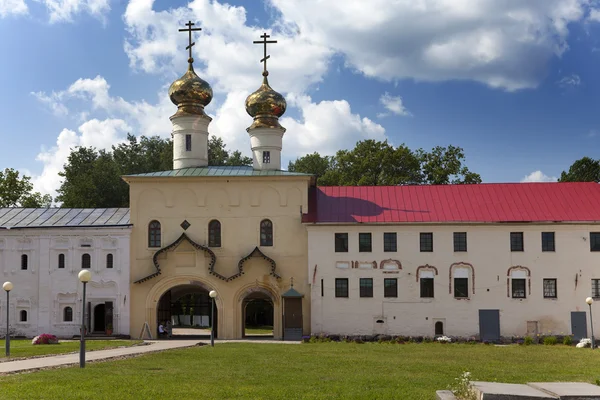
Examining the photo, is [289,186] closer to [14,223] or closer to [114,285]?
[114,285]

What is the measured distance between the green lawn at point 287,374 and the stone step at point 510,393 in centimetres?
354

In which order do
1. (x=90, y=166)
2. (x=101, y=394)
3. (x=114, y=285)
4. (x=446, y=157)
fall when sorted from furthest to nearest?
(x=90, y=166) → (x=446, y=157) → (x=114, y=285) → (x=101, y=394)

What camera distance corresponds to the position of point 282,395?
44.5 ft

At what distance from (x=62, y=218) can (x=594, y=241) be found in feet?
89.0

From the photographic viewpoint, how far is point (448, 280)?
120 feet

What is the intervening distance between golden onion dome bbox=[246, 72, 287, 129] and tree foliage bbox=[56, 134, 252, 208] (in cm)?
2146

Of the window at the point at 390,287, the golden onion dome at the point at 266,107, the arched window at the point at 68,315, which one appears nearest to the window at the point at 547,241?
the window at the point at 390,287

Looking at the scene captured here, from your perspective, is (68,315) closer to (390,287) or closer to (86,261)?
(86,261)

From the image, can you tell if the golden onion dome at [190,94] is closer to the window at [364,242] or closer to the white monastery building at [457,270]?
the white monastery building at [457,270]

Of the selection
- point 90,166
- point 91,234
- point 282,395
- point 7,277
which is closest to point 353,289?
point 91,234

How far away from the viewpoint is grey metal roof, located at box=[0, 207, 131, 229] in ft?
127

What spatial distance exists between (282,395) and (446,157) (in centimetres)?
4713

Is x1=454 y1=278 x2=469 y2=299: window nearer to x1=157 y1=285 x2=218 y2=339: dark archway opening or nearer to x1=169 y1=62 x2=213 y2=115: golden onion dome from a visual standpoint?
x1=157 y1=285 x2=218 y2=339: dark archway opening

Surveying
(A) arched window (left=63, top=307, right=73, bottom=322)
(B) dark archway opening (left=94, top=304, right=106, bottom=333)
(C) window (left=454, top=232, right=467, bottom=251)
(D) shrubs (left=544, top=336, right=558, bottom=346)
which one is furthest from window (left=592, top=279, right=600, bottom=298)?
(A) arched window (left=63, top=307, right=73, bottom=322)
